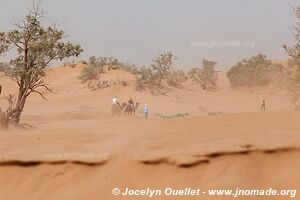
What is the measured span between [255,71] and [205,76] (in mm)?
5121

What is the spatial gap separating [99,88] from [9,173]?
31.7 meters

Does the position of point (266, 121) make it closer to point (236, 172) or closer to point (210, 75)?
point (236, 172)

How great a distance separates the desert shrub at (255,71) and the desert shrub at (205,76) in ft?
7.69

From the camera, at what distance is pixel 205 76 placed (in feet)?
153

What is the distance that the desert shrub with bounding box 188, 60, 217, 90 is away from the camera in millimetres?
46469

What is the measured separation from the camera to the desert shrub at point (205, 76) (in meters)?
46.5

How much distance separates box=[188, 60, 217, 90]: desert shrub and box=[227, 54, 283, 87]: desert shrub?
7.69ft

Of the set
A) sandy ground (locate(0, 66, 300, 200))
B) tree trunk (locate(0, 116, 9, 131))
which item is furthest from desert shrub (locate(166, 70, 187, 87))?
sandy ground (locate(0, 66, 300, 200))

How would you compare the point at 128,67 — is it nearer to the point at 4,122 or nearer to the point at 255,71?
the point at 255,71

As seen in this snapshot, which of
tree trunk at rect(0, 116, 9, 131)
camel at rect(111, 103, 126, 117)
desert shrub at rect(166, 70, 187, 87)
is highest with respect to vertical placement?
desert shrub at rect(166, 70, 187, 87)

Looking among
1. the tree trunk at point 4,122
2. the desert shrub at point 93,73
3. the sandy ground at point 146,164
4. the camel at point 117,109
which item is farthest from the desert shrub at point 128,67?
the sandy ground at point 146,164

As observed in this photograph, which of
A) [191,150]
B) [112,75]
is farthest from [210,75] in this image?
[191,150]

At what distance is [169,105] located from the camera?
31828 millimetres

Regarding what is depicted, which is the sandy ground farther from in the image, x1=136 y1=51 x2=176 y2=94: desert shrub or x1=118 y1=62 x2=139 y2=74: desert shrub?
x1=118 y1=62 x2=139 y2=74: desert shrub
